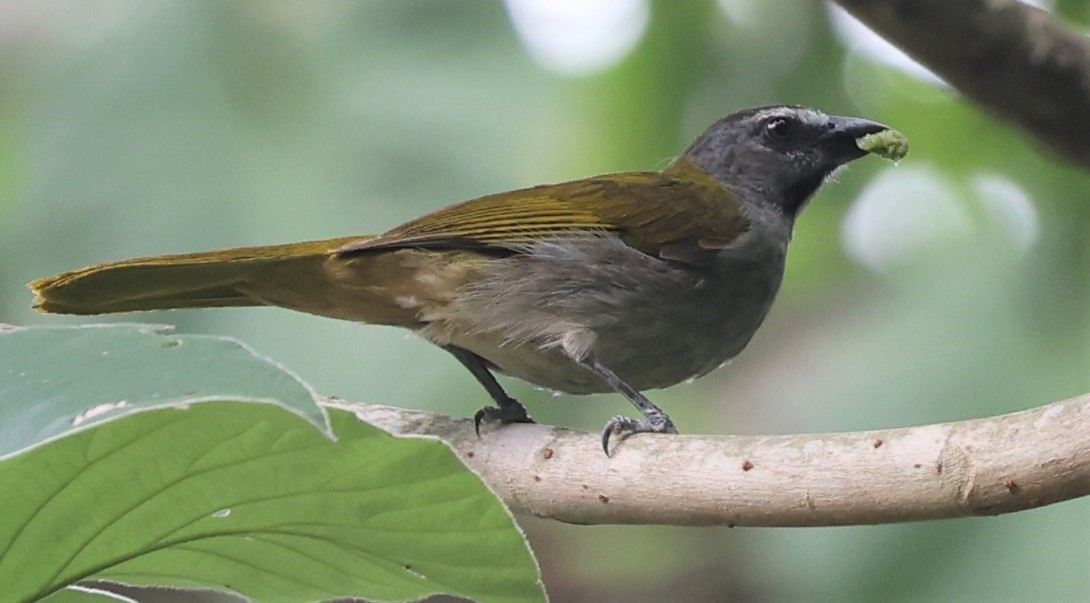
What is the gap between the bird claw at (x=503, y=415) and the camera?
2.47 m

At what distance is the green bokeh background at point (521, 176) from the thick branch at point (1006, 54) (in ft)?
1.18

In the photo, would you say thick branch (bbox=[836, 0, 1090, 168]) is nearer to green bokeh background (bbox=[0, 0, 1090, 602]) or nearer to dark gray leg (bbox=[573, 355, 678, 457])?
green bokeh background (bbox=[0, 0, 1090, 602])

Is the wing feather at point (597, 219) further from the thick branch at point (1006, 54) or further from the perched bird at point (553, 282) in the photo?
the thick branch at point (1006, 54)

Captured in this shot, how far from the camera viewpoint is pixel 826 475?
154cm

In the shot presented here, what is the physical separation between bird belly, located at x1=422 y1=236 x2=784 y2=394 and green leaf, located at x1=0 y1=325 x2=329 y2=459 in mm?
1844

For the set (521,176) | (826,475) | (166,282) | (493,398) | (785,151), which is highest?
(166,282)

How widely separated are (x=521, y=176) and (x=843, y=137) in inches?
38.5

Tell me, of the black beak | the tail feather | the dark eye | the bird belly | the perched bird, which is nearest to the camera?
the tail feather

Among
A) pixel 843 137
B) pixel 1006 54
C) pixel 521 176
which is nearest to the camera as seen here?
pixel 1006 54

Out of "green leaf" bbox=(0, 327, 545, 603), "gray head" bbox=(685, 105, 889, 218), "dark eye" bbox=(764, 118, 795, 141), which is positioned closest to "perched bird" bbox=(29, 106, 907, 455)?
"gray head" bbox=(685, 105, 889, 218)

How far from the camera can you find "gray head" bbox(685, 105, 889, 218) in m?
3.43

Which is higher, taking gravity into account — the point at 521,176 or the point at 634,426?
the point at 521,176

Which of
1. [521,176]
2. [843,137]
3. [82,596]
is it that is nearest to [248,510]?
[82,596]

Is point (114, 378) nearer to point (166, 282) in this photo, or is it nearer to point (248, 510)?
point (248, 510)
